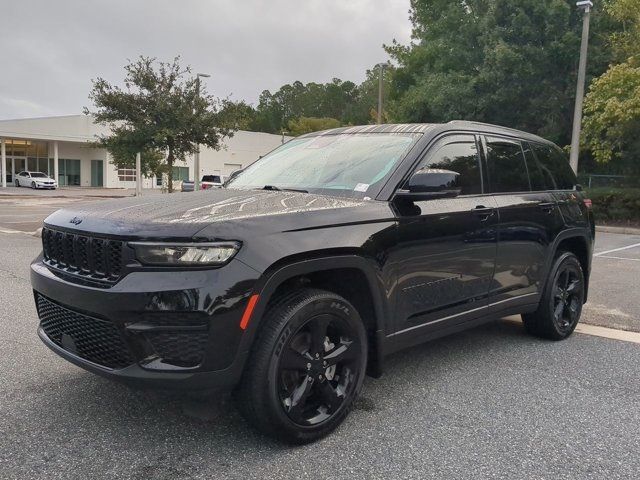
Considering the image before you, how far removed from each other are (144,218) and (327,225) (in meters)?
0.96

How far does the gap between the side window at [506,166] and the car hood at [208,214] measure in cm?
145

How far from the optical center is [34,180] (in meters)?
41.4

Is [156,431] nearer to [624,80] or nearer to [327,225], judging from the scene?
[327,225]

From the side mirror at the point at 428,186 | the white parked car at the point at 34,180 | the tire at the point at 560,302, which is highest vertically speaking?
the side mirror at the point at 428,186

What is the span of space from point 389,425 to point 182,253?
161 centimetres

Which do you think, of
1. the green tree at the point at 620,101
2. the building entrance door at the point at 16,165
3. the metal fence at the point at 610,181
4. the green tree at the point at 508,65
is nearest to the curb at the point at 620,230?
the green tree at the point at 620,101

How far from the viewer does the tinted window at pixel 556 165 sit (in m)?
5.03

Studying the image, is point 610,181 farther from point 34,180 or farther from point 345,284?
point 34,180

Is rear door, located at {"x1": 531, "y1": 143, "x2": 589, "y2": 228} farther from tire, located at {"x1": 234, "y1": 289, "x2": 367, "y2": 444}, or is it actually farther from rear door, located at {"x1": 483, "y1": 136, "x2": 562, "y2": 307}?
tire, located at {"x1": 234, "y1": 289, "x2": 367, "y2": 444}

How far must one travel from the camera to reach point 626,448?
3.01 meters

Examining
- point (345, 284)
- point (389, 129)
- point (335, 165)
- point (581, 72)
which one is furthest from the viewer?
point (581, 72)

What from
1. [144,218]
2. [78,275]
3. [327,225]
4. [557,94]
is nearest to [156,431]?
[78,275]

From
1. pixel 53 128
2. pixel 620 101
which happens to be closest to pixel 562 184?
pixel 620 101

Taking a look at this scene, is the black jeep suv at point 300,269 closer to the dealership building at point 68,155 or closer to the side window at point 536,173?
the side window at point 536,173
